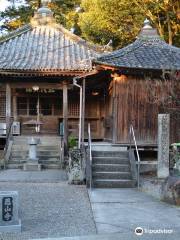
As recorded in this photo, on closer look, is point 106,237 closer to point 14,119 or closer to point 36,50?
point 14,119

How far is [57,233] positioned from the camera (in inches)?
330

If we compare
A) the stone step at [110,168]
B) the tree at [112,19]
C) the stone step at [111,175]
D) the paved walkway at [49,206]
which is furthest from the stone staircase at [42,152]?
the tree at [112,19]

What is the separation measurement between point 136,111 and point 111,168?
3.54 m

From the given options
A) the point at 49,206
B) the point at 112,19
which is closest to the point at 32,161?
the point at 49,206

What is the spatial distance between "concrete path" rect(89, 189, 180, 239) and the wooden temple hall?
5470 millimetres

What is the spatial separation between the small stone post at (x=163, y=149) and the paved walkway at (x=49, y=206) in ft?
8.91

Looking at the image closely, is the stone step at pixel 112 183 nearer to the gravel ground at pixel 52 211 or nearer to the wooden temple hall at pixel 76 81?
the gravel ground at pixel 52 211

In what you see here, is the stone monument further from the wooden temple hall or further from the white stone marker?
the white stone marker

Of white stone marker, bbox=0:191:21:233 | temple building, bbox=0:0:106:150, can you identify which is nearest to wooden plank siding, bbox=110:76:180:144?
temple building, bbox=0:0:106:150

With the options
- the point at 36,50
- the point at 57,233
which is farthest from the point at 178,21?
the point at 57,233

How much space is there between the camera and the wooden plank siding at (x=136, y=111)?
1759cm

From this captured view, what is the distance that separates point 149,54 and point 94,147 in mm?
5237

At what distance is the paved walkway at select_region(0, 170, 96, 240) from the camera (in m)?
8.53

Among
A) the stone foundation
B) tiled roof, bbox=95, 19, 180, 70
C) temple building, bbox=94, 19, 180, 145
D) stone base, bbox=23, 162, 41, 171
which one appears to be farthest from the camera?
stone base, bbox=23, 162, 41, 171
